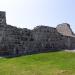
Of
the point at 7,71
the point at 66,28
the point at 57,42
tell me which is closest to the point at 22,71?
the point at 7,71

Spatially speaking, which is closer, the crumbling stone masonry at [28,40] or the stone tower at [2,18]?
the stone tower at [2,18]

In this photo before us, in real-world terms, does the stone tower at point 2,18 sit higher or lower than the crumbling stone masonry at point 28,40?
higher

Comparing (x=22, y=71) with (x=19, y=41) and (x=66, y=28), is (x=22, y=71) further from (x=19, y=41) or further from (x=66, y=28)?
(x=66, y=28)

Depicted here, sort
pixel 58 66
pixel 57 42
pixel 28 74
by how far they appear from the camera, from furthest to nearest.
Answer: pixel 57 42, pixel 58 66, pixel 28 74

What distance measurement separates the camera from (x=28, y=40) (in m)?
25.1

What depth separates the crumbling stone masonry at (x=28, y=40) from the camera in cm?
2312

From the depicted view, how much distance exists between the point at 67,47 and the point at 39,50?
479cm

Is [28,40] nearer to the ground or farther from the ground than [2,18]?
nearer to the ground

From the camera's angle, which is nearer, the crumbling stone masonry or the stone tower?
the stone tower

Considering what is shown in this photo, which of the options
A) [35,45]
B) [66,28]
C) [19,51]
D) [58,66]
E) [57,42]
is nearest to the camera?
[58,66]

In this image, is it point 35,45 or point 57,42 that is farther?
point 57,42

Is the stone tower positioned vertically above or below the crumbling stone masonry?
above

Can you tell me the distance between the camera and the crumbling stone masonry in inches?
910

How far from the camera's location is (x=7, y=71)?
13.4 m
